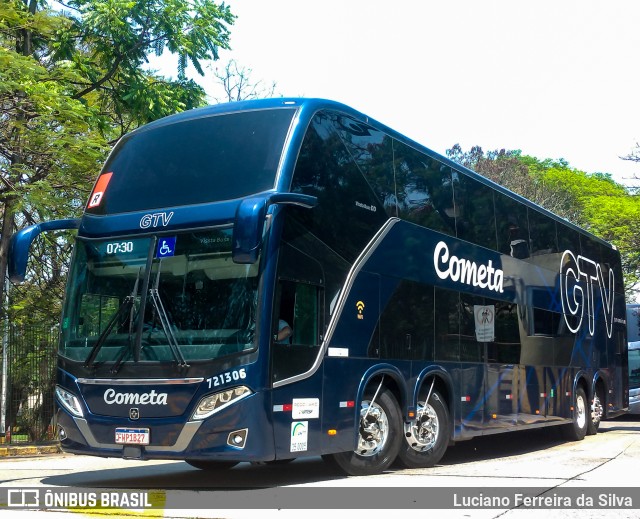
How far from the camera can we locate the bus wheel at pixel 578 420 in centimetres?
1817

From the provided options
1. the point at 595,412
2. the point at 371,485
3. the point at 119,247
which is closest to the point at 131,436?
the point at 119,247

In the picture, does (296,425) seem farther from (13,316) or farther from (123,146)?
(13,316)

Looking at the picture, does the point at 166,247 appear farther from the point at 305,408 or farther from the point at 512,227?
the point at 512,227

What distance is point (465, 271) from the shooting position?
1336 cm

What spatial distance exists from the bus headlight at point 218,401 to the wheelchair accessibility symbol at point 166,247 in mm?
1666

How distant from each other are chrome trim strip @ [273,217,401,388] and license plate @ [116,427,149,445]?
144 centimetres

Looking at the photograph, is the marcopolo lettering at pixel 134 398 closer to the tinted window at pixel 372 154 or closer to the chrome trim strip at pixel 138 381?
the chrome trim strip at pixel 138 381

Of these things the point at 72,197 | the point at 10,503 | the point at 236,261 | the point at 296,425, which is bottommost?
the point at 10,503

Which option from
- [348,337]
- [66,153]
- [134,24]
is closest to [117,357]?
[348,337]

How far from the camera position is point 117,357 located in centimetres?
961

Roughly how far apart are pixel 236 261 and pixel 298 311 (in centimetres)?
138

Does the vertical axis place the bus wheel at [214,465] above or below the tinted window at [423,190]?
below

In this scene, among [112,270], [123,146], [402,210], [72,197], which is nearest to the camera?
[112,270]

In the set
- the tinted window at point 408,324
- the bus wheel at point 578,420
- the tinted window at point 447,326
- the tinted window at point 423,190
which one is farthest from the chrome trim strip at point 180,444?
the bus wheel at point 578,420
